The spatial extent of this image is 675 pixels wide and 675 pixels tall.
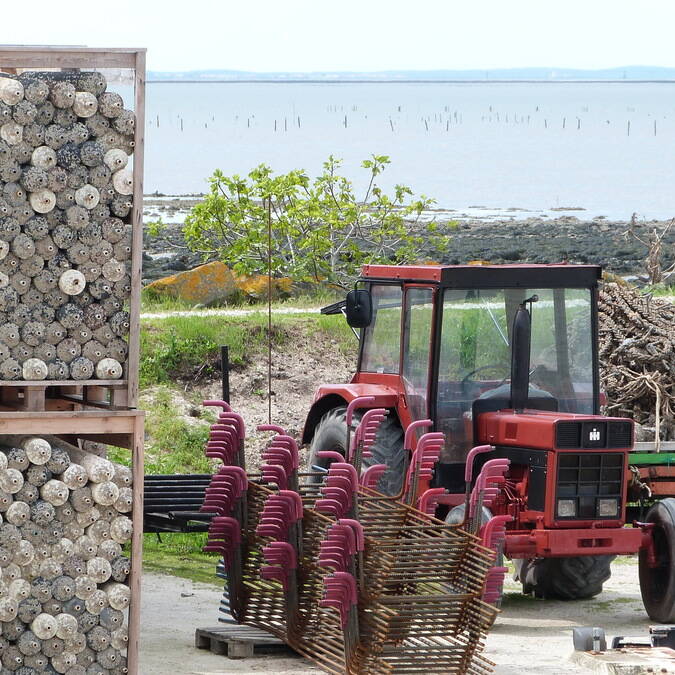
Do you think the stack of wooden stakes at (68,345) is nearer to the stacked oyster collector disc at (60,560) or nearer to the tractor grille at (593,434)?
the stacked oyster collector disc at (60,560)

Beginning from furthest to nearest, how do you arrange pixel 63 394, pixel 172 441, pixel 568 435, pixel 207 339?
pixel 207 339 → pixel 172 441 → pixel 568 435 → pixel 63 394

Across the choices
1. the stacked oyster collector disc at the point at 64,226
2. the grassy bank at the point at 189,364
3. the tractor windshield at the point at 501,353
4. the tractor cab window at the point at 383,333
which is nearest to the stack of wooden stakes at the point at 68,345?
the stacked oyster collector disc at the point at 64,226

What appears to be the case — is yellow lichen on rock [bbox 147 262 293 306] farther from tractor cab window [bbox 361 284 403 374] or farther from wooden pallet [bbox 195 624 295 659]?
wooden pallet [bbox 195 624 295 659]

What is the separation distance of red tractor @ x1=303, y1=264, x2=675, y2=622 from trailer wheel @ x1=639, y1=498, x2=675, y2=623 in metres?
0.01

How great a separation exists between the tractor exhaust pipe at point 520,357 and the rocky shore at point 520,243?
2052 cm

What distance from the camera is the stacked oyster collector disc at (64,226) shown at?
8125 mm

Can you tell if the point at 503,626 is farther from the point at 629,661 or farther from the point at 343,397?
the point at 343,397

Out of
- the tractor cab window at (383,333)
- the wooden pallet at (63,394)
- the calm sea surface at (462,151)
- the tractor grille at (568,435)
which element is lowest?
the tractor grille at (568,435)

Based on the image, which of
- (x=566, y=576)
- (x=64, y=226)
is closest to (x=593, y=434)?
(x=566, y=576)

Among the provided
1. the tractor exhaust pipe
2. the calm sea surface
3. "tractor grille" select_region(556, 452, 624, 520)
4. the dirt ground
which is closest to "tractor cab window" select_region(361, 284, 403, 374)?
the tractor exhaust pipe

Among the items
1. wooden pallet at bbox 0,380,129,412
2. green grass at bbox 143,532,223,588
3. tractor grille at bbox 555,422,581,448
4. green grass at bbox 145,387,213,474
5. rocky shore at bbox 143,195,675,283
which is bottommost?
green grass at bbox 143,532,223,588

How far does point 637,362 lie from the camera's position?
46.2 ft

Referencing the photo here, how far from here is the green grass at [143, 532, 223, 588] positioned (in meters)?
12.3

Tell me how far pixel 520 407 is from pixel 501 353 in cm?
43
